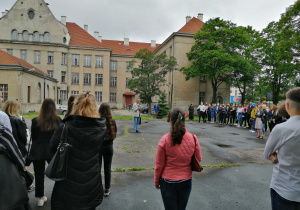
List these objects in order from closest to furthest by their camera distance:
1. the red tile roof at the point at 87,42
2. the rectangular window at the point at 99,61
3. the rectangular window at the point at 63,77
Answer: the rectangular window at the point at 63,77 < the red tile roof at the point at 87,42 < the rectangular window at the point at 99,61

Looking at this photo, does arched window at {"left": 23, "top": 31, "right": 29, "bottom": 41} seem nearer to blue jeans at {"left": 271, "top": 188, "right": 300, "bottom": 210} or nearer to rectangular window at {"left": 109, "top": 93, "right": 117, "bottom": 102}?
rectangular window at {"left": 109, "top": 93, "right": 117, "bottom": 102}

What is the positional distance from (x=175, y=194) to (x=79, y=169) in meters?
1.31

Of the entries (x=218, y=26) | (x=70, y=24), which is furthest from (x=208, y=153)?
(x=70, y=24)

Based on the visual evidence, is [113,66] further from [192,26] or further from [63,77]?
[192,26]

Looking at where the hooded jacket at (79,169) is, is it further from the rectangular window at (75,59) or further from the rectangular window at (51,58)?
the rectangular window at (75,59)

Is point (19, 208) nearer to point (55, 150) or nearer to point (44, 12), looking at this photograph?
point (55, 150)

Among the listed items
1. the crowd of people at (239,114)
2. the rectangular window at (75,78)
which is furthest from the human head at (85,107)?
the rectangular window at (75,78)

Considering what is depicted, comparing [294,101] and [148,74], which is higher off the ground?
[148,74]

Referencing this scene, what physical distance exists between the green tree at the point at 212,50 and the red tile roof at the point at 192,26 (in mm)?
3961

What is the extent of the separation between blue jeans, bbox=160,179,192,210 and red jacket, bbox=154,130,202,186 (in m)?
0.09

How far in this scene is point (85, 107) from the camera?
321 centimetres

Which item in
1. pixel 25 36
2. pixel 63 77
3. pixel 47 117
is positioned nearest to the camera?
pixel 47 117

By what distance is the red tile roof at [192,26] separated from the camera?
38.6 metres

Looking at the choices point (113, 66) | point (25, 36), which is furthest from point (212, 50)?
point (25, 36)
